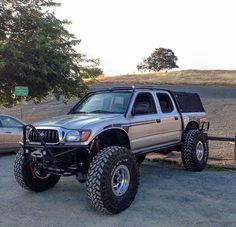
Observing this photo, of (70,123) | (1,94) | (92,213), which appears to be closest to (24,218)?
(92,213)

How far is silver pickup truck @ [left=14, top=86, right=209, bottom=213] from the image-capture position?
22.3 ft

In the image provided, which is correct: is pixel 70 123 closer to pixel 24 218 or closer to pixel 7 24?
pixel 24 218

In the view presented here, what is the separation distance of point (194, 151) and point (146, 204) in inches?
125

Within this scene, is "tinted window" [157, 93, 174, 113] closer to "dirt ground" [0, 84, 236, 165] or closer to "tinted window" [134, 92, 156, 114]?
"tinted window" [134, 92, 156, 114]

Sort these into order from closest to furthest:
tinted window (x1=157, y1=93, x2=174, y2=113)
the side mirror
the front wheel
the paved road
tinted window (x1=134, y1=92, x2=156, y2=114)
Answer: the paved road < the front wheel < the side mirror < tinted window (x1=134, y1=92, x2=156, y2=114) < tinted window (x1=157, y1=93, x2=174, y2=113)

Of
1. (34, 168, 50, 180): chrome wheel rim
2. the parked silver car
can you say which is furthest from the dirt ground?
the parked silver car

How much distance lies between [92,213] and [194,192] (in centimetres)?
224

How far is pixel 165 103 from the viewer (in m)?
9.80

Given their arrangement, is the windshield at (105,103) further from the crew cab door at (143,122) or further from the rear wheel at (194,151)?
the rear wheel at (194,151)

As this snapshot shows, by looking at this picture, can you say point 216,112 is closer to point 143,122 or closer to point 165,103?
point 165,103

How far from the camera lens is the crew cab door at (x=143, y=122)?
815cm

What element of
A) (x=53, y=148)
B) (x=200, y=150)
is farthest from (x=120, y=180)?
(x=200, y=150)

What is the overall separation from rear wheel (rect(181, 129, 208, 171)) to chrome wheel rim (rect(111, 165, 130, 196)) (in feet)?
10.5

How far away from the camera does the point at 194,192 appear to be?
7996 mm
